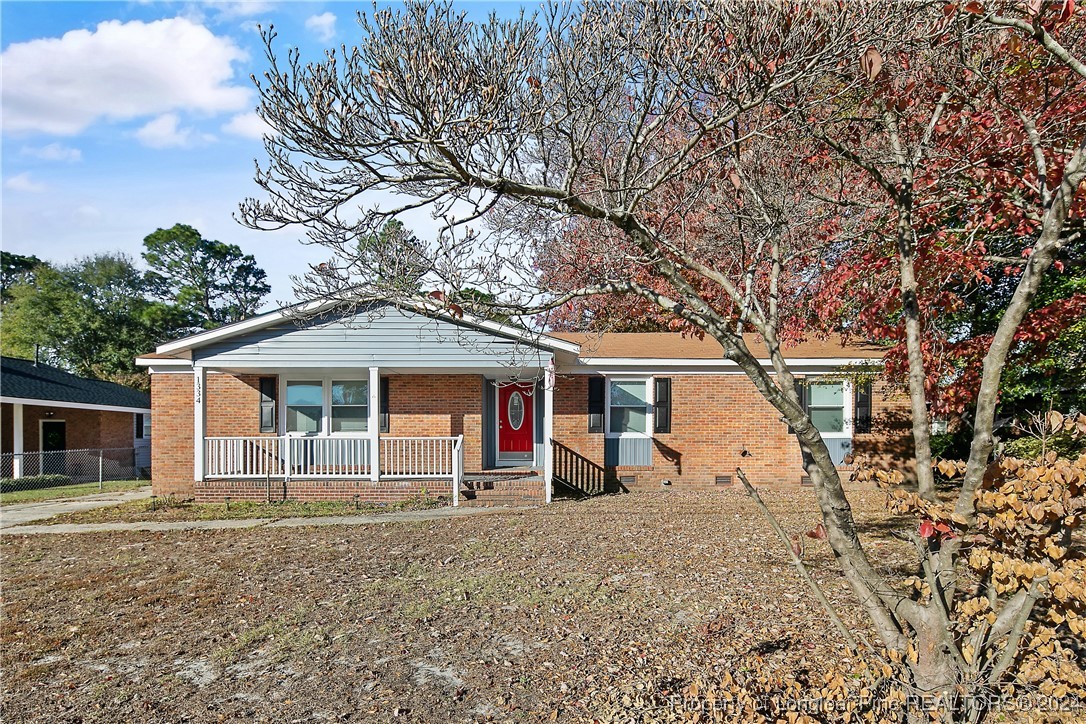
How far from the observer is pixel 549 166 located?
14.7ft

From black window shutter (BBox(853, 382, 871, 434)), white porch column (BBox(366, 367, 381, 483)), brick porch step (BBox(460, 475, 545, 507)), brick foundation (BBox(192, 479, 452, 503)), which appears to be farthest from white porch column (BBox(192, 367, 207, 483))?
black window shutter (BBox(853, 382, 871, 434))

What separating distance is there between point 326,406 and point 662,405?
7248 millimetres

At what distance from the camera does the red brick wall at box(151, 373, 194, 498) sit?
14.7 m

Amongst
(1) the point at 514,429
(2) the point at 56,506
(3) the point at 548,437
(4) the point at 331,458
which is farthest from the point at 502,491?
(2) the point at 56,506

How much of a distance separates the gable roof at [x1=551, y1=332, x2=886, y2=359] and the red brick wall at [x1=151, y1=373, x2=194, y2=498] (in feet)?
27.3

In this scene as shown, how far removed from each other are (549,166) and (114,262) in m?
47.6

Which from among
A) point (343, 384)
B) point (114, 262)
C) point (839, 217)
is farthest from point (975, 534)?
point (114, 262)

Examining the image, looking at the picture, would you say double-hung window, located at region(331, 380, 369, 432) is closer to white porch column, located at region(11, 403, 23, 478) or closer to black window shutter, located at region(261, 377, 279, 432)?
black window shutter, located at region(261, 377, 279, 432)

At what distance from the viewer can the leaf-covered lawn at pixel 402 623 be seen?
14.3 ft

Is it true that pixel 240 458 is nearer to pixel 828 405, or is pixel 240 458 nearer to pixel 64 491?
pixel 64 491

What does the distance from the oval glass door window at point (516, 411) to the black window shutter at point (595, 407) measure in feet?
5.31

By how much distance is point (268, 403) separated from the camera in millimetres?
14609

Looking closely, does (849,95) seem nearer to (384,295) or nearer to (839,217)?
(839,217)

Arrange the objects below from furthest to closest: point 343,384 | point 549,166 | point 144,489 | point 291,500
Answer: point 144,489
point 343,384
point 291,500
point 549,166
